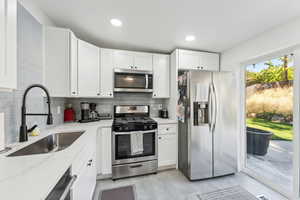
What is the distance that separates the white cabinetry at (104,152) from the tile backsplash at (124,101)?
2.32ft

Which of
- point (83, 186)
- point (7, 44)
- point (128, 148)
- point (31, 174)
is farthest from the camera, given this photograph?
point (128, 148)

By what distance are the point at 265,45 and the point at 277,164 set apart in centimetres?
187

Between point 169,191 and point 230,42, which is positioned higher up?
point 230,42

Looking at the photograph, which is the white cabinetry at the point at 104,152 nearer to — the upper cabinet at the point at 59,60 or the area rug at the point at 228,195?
the upper cabinet at the point at 59,60

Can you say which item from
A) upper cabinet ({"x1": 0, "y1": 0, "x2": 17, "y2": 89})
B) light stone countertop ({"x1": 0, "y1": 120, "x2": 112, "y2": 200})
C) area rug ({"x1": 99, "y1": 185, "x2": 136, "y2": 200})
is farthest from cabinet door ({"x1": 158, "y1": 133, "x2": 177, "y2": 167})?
upper cabinet ({"x1": 0, "y1": 0, "x2": 17, "y2": 89})

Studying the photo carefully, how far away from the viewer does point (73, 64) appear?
1839 millimetres

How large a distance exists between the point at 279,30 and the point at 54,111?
343cm

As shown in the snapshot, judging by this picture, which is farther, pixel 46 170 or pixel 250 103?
pixel 250 103

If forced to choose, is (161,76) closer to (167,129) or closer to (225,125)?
(167,129)

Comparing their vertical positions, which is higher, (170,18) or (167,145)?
(170,18)

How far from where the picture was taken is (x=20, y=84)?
49.4 inches

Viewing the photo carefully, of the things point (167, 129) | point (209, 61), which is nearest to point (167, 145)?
point (167, 129)

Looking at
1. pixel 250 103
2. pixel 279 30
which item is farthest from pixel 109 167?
pixel 279 30

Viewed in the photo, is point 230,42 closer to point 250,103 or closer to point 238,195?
point 250,103
